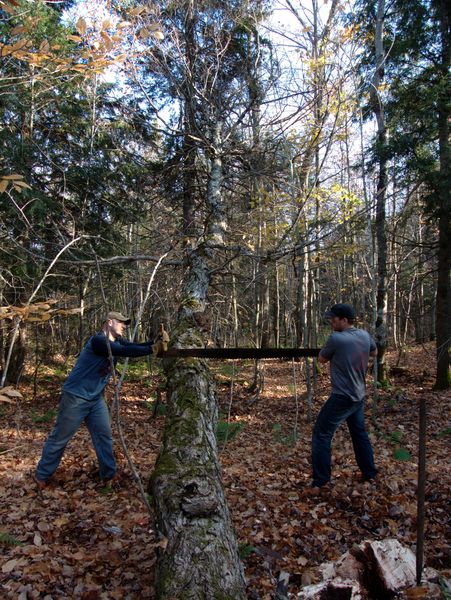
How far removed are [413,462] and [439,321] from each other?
18.5ft

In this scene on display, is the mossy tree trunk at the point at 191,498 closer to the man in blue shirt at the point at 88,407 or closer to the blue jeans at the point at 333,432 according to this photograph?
the man in blue shirt at the point at 88,407

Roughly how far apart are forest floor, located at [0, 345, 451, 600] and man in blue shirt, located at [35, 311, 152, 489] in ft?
1.05

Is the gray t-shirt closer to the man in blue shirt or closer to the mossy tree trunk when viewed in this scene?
the mossy tree trunk

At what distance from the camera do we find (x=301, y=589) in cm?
272

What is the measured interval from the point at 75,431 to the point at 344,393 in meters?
3.09

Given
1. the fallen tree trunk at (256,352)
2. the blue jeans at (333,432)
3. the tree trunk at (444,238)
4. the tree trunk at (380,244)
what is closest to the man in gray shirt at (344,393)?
the blue jeans at (333,432)

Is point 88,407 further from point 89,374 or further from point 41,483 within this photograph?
point 41,483

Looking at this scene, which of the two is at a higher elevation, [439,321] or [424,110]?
[424,110]

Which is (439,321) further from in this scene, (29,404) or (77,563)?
(29,404)

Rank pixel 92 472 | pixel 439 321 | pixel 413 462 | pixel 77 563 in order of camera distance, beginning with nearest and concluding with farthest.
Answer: pixel 77 563 < pixel 92 472 < pixel 413 462 < pixel 439 321

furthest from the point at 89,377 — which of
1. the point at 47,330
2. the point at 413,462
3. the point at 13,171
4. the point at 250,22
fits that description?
the point at 47,330

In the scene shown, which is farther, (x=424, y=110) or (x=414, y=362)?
(x=414, y=362)

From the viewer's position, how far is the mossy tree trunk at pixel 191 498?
92.9 inches

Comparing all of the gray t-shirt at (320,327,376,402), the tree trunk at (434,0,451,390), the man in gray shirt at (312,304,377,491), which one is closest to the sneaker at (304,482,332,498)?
the man in gray shirt at (312,304,377,491)
